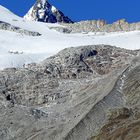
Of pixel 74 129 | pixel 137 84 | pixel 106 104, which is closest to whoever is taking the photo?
pixel 74 129

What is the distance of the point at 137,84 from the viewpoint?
186875mm

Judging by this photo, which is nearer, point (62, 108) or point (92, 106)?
point (92, 106)

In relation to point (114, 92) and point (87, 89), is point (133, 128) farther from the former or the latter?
point (87, 89)

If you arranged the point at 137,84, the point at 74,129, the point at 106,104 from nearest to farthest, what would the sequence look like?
the point at 74,129
the point at 106,104
the point at 137,84

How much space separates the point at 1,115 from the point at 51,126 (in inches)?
630

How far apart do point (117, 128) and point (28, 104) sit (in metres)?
37.5

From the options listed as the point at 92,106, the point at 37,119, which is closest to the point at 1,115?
the point at 37,119

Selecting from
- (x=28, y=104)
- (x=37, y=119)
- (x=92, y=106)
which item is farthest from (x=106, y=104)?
(x=28, y=104)

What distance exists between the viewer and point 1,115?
180m

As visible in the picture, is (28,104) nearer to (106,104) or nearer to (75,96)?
(75,96)

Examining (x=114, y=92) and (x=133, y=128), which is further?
(x=114, y=92)

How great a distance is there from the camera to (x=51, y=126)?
168000 millimetres

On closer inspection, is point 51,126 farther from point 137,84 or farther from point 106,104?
point 137,84

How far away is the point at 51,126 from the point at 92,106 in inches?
353
